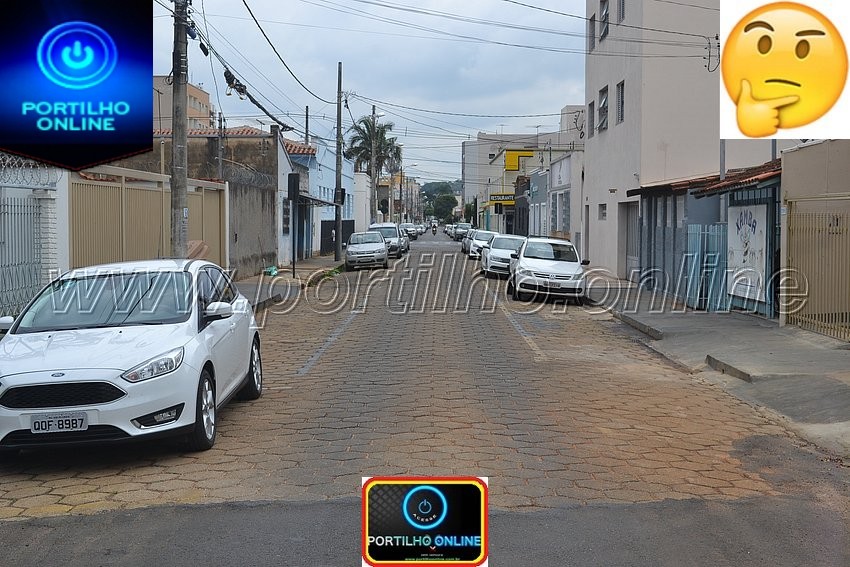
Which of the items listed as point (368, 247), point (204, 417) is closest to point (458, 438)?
point (204, 417)

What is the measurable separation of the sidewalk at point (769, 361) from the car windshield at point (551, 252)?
4.46m

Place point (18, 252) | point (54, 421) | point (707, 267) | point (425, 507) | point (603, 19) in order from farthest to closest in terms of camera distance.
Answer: point (603, 19) < point (707, 267) < point (18, 252) < point (54, 421) < point (425, 507)

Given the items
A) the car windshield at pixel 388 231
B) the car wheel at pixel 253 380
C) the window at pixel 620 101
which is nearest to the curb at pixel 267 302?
the car wheel at pixel 253 380

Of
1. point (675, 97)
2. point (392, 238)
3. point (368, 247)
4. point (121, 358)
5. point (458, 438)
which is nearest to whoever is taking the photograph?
point (121, 358)

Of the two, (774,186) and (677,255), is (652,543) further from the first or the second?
(677,255)

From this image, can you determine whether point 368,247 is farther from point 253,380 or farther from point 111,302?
point 111,302

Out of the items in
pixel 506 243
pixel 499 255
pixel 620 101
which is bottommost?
pixel 499 255

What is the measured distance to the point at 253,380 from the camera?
9977 mm

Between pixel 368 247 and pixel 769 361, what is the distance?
79.9ft

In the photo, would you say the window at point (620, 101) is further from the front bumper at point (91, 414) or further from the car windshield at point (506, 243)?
the front bumper at point (91, 414)

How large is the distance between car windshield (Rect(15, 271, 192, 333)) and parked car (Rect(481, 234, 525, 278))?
2128 cm

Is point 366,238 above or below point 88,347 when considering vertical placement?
above

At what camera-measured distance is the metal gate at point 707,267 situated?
1973cm

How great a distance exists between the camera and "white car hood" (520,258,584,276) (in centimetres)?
2320
